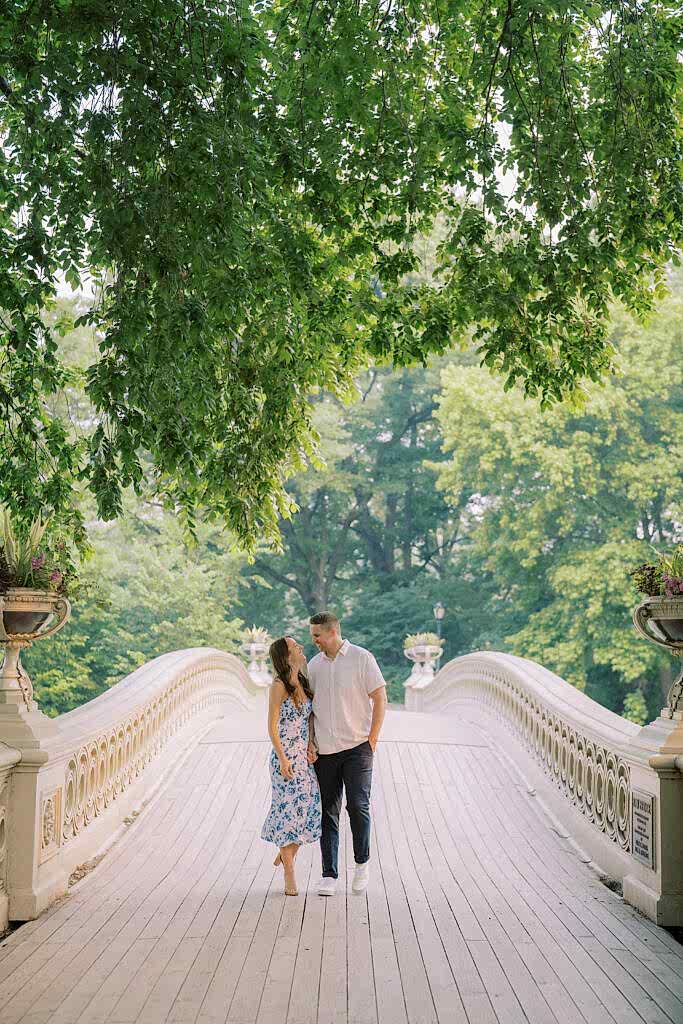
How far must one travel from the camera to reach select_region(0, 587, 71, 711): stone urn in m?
5.72

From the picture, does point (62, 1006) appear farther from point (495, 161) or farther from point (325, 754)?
point (495, 161)

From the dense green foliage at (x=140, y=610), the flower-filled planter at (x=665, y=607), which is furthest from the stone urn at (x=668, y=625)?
the dense green foliage at (x=140, y=610)

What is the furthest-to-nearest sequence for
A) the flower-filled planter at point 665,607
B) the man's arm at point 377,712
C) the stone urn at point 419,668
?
the stone urn at point 419,668
the man's arm at point 377,712
the flower-filled planter at point 665,607

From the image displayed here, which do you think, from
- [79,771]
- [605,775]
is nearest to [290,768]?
[79,771]

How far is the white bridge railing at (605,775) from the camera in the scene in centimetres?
537

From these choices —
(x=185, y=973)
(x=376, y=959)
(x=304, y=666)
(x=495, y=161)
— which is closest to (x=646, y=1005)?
(x=376, y=959)

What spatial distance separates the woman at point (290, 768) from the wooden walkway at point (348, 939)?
0.36 metres

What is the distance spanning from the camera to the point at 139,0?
194 inches

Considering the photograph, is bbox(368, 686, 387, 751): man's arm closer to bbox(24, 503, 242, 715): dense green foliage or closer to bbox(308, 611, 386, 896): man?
bbox(308, 611, 386, 896): man

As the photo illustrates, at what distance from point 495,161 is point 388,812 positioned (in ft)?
17.2

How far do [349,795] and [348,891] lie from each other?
58 cm

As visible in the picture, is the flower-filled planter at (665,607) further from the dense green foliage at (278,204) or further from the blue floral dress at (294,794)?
the blue floral dress at (294,794)

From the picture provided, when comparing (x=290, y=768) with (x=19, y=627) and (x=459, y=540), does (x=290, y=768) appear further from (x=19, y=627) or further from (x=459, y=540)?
(x=459, y=540)

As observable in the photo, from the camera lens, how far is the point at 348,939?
16.7 feet
